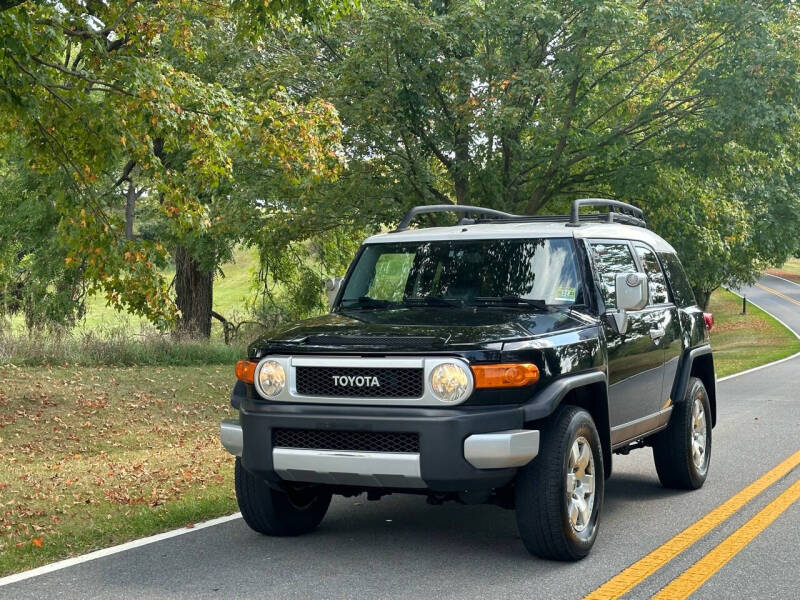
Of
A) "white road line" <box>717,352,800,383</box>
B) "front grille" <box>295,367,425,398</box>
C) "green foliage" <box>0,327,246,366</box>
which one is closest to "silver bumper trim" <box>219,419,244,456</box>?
"front grille" <box>295,367,425,398</box>

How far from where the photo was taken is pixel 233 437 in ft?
21.2

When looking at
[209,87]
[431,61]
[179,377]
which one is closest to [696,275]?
[431,61]

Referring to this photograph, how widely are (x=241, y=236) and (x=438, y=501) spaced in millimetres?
17020

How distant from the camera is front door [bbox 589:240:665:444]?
23.8ft

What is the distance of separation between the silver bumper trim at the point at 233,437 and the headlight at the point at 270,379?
285mm

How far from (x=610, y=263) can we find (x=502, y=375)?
222cm

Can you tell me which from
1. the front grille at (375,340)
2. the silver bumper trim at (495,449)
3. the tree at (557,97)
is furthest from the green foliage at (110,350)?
the silver bumper trim at (495,449)

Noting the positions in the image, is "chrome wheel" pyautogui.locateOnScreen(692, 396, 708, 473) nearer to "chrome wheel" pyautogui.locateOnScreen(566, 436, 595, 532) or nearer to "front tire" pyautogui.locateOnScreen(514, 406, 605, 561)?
"chrome wheel" pyautogui.locateOnScreen(566, 436, 595, 532)

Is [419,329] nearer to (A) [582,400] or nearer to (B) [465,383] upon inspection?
(B) [465,383]

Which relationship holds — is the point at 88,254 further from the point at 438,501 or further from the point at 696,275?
the point at 696,275

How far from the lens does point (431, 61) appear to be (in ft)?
60.8

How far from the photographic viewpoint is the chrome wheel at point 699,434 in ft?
28.9

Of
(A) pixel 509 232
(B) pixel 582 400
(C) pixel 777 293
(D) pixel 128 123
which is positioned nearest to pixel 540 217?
(A) pixel 509 232

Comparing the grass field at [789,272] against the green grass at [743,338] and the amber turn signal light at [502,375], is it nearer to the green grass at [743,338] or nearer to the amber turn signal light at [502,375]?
the green grass at [743,338]
